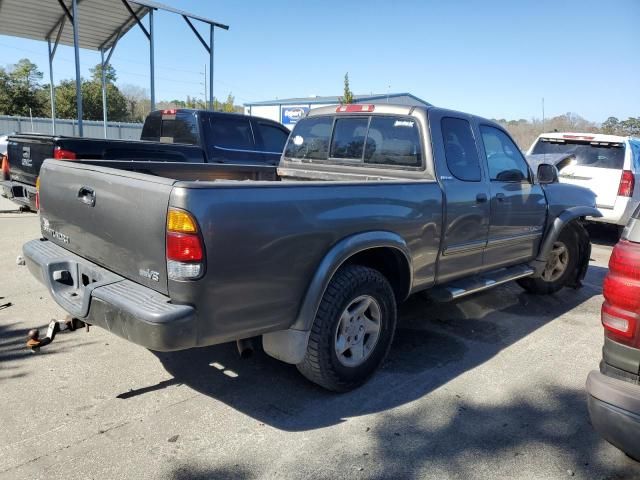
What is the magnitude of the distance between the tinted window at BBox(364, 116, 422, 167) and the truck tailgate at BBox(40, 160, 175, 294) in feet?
7.15

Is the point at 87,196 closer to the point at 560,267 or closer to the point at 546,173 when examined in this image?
the point at 546,173

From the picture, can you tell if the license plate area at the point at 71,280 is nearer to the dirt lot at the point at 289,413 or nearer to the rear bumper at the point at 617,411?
the dirt lot at the point at 289,413

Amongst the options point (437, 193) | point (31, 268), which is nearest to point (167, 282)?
point (31, 268)

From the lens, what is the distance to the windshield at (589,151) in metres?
8.61

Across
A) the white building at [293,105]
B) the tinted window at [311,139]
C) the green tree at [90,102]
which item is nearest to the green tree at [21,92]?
the green tree at [90,102]

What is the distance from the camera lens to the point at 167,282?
2.52m

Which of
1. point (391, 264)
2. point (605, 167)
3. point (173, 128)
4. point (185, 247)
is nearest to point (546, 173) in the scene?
point (391, 264)

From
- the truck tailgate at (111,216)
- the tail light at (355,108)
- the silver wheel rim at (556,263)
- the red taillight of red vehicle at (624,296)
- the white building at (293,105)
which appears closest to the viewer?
the red taillight of red vehicle at (624,296)

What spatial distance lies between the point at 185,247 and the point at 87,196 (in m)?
1.03

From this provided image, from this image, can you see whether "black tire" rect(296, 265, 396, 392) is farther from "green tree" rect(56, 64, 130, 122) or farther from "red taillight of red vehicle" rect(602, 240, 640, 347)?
"green tree" rect(56, 64, 130, 122)

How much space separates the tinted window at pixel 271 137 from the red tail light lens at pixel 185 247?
20.4 feet

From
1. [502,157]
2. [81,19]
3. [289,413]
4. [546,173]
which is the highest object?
Answer: [81,19]

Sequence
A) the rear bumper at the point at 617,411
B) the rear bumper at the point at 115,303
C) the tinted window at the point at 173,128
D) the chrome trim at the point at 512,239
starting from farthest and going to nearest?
the tinted window at the point at 173,128, the chrome trim at the point at 512,239, the rear bumper at the point at 115,303, the rear bumper at the point at 617,411

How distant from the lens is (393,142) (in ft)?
13.8
